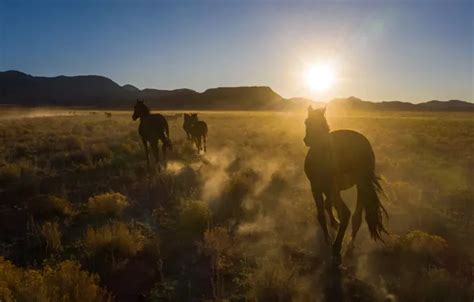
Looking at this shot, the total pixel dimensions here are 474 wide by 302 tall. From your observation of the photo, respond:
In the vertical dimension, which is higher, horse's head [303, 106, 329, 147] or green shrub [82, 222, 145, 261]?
horse's head [303, 106, 329, 147]

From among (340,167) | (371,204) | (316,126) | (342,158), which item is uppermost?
(316,126)

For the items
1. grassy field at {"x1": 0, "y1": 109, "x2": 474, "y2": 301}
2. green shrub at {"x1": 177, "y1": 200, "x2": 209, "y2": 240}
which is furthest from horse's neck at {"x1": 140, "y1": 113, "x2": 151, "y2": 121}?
green shrub at {"x1": 177, "y1": 200, "x2": 209, "y2": 240}

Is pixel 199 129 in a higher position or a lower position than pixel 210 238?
higher

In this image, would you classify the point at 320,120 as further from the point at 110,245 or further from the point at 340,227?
the point at 110,245

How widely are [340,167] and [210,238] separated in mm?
2641

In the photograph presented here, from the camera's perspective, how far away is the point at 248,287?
18.8 feet

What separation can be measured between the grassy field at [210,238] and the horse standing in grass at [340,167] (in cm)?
85

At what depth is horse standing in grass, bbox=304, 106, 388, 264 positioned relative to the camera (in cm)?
Answer: 649

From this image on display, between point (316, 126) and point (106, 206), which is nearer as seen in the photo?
point (316, 126)

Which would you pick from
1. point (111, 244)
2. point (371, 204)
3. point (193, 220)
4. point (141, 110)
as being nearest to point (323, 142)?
point (371, 204)

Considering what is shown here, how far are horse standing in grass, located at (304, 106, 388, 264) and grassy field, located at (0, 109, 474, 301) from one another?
2.79 ft

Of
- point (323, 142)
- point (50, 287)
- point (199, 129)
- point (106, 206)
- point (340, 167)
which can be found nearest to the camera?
point (50, 287)

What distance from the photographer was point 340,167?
6.57 m

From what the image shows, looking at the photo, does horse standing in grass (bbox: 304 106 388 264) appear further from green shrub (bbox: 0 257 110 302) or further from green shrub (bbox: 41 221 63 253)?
green shrub (bbox: 41 221 63 253)
